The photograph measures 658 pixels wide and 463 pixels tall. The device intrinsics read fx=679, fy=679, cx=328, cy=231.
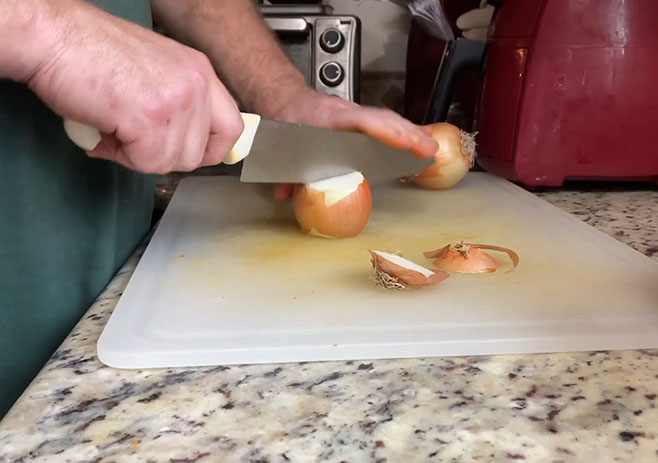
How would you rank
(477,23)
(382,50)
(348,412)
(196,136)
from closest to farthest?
(348,412), (196,136), (477,23), (382,50)

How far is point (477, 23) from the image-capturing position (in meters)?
1.22

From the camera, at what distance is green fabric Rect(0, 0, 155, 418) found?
0.66 m

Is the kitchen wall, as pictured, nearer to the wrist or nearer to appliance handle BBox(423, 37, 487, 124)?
appliance handle BBox(423, 37, 487, 124)

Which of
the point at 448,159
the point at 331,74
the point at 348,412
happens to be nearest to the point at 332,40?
the point at 331,74

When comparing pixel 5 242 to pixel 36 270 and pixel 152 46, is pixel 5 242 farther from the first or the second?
pixel 152 46

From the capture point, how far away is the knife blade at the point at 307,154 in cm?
77

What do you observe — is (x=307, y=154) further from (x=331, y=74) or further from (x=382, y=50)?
(x=382, y=50)

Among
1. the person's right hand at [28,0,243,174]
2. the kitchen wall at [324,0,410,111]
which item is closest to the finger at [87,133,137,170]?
the person's right hand at [28,0,243,174]

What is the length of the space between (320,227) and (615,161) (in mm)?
468

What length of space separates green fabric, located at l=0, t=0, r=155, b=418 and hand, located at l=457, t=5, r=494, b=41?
2.29ft

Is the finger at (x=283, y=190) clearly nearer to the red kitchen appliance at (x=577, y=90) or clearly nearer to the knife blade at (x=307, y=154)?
the knife blade at (x=307, y=154)

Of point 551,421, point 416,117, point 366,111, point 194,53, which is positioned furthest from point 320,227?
point 416,117

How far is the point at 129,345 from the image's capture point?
510mm

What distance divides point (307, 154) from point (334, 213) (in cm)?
8
